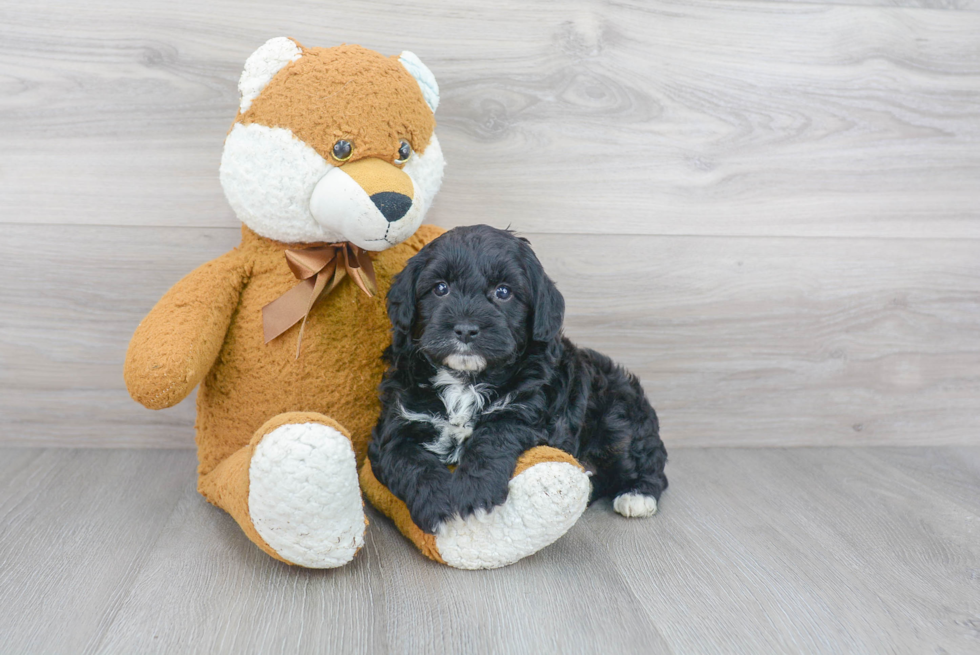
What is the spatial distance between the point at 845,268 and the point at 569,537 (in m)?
1.15

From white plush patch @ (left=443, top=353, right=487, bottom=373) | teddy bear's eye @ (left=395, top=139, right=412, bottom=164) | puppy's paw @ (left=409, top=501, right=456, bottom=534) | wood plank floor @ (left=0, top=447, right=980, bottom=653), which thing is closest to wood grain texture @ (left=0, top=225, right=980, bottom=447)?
wood plank floor @ (left=0, top=447, right=980, bottom=653)

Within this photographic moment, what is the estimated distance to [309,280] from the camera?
4.65 ft

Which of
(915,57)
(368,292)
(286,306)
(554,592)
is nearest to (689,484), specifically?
(554,592)

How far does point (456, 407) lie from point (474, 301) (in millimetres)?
227

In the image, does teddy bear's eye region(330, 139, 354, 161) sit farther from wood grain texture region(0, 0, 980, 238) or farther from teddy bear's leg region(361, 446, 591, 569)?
teddy bear's leg region(361, 446, 591, 569)

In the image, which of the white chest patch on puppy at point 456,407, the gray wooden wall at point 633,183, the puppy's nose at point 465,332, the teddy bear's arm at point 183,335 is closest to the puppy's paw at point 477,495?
the white chest patch on puppy at point 456,407

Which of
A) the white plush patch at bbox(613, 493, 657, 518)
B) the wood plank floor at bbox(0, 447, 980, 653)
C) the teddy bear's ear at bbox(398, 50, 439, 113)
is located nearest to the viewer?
the wood plank floor at bbox(0, 447, 980, 653)

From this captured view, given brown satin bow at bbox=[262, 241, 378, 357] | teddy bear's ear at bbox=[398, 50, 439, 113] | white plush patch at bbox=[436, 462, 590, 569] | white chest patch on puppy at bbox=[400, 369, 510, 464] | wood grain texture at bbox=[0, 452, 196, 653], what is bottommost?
wood grain texture at bbox=[0, 452, 196, 653]

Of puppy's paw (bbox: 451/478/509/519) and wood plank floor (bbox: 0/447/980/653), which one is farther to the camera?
puppy's paw (bbox: 451/478/509/519)

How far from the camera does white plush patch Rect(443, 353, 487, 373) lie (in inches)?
48.6

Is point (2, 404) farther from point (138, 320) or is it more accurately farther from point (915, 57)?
point (915, 57)

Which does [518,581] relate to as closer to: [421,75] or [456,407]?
[456,407]

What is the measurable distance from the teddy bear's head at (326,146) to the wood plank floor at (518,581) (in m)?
0.64

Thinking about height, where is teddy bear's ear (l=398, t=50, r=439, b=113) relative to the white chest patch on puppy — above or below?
above
